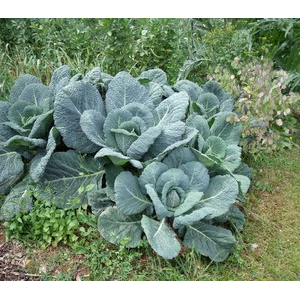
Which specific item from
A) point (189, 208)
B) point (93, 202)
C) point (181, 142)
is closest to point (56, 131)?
point (93, 202)

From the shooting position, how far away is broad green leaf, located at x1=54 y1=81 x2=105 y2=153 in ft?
9.53

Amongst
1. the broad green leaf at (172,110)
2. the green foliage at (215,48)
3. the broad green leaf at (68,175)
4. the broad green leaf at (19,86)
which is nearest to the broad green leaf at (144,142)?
the broad green leaf at (172,110)

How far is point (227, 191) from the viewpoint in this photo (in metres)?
2.68

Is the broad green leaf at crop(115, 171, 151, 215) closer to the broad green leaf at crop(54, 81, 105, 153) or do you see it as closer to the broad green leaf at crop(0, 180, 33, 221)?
the broad green leaf at crop(54, 81, 105, 153)

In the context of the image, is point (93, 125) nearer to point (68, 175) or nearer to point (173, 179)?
point (68, 175)

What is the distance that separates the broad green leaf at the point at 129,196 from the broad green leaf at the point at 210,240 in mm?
341

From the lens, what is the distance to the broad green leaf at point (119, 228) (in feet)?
Result: 8.51

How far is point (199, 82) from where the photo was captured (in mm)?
4402

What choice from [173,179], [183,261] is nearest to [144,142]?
[173,179]

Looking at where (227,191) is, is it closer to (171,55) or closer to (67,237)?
(67,237)

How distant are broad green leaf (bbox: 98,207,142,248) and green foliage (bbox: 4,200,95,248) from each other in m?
0.13

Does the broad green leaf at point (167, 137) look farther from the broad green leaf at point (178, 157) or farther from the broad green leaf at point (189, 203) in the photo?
the broad green leaf at point (189, 203)

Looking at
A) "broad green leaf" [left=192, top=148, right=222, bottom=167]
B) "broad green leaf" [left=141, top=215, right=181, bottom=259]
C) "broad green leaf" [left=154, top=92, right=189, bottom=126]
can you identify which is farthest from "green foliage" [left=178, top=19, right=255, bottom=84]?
"broad green leaf" [left=141, top=215, right=181, bottom=259]

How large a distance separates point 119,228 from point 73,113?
882 mm
